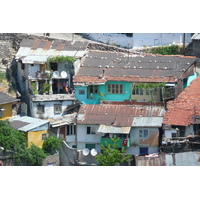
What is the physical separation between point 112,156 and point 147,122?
78.2 inches

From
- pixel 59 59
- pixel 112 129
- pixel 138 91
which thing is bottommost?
pixel 112 129

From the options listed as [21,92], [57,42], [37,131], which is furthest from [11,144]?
[57,42]

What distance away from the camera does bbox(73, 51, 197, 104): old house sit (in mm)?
28359

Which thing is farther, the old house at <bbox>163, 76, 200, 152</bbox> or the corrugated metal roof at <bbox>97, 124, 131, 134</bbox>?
the corrugated metal roof at <bbox>97, 124, 131, 134</bbox>

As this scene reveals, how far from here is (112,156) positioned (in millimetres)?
27031

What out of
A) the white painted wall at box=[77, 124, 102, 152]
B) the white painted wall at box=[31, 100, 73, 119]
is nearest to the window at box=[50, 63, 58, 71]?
the white painted wall at box=[31, 100, 73, 119]

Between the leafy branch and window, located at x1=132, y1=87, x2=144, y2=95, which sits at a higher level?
the leafy branch

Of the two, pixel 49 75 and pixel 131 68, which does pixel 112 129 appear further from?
pixel 49 75

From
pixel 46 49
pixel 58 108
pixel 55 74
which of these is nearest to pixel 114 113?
pixel 58 108

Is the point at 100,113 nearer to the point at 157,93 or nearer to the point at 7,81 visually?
the point at 157,93

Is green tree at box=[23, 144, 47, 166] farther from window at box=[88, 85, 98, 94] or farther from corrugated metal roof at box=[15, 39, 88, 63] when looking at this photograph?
corrugated metal roof at box=[15, 39, 88, 63]

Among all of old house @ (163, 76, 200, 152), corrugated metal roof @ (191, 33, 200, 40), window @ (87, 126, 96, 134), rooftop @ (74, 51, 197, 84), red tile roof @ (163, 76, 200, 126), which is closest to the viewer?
old house @ (163, 76, 200, 152)

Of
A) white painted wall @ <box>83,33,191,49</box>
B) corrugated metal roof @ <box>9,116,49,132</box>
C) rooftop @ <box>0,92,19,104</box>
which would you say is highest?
white painted wall @ <box>83,33,191,49</box>

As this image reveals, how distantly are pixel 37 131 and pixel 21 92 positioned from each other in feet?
8.78
